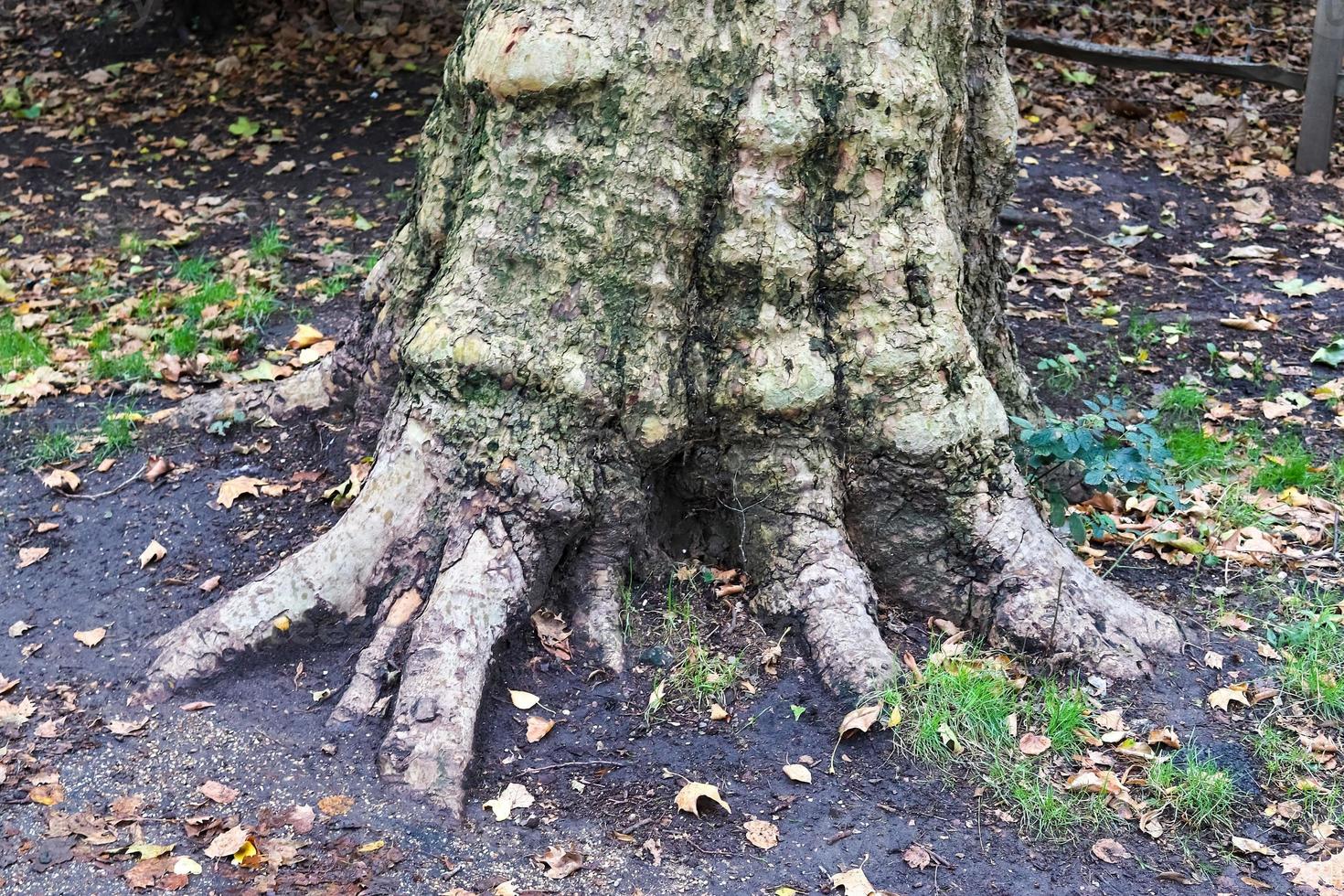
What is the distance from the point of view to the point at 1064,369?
5.17 meters

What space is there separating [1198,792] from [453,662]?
2015mm

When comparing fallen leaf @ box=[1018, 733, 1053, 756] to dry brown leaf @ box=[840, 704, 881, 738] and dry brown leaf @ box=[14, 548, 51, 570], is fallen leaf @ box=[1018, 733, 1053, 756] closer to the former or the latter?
dry brown leaf @ box=[840, 704, 881, 738]

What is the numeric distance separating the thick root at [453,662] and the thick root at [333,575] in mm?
231

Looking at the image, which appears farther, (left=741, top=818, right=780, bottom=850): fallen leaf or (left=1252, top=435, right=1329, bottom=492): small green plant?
(left=1252, top=435, right=1329, bottom=492): small green plant

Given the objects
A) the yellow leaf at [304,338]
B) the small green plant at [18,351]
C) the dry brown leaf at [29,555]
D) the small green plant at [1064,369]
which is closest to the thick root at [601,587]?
the dry brown leaf at [29,555]

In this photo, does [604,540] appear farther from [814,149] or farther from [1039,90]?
[1039,90]

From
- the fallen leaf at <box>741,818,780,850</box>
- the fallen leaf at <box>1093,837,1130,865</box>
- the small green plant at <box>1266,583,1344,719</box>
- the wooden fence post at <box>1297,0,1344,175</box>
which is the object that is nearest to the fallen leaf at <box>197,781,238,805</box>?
the fallen leaf at <box>741,818,780,850</box>

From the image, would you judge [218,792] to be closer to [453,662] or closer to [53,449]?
[453,662]

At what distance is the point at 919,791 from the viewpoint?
310cm

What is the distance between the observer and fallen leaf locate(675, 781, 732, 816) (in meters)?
3.01

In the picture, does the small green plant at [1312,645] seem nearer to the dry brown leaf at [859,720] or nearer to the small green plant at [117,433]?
the dry brown leaf at [859,720]

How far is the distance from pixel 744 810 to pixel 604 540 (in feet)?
3.05

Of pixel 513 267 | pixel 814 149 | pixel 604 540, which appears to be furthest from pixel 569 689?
pixel 814 149

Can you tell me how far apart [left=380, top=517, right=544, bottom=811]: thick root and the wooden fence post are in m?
6.70
